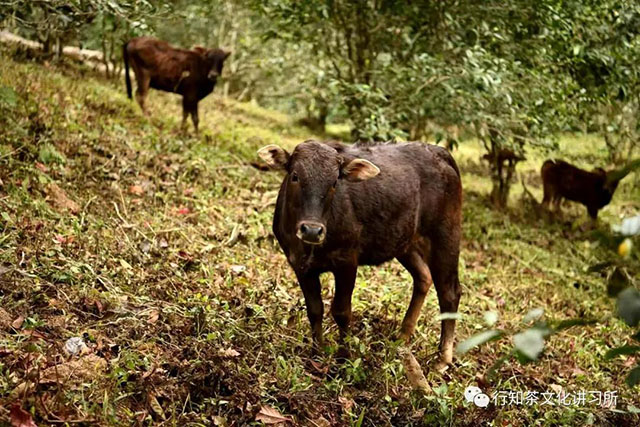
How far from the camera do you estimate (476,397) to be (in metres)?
4.46

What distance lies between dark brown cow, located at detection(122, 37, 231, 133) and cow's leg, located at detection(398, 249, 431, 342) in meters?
7.08

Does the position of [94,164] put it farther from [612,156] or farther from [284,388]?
[612,156]

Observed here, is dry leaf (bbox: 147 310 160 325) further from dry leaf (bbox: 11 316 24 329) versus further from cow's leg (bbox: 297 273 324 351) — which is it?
cow's leg (bbox: 297 273 324 351)

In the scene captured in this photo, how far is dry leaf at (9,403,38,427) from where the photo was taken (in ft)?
9.54

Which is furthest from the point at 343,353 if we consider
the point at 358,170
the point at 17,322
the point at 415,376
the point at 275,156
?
the point at 17,322

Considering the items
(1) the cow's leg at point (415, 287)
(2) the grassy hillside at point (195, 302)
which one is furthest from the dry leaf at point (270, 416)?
(1) the cow's leg at point (415, 287)

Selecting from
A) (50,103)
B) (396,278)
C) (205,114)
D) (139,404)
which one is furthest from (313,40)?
(139,404)

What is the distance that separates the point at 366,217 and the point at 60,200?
3.23 meters

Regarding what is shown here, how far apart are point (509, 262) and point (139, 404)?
6.60m

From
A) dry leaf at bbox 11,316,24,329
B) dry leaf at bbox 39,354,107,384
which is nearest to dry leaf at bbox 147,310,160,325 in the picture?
dry leaf at bbox 39,354,107,384

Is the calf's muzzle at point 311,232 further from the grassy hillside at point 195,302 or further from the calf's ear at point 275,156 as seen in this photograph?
the grassy hillside at point 195,302

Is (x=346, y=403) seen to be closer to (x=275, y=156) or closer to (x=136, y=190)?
(x=275, y=156)

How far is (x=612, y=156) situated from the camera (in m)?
14.0

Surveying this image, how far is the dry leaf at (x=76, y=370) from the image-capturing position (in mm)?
3378
